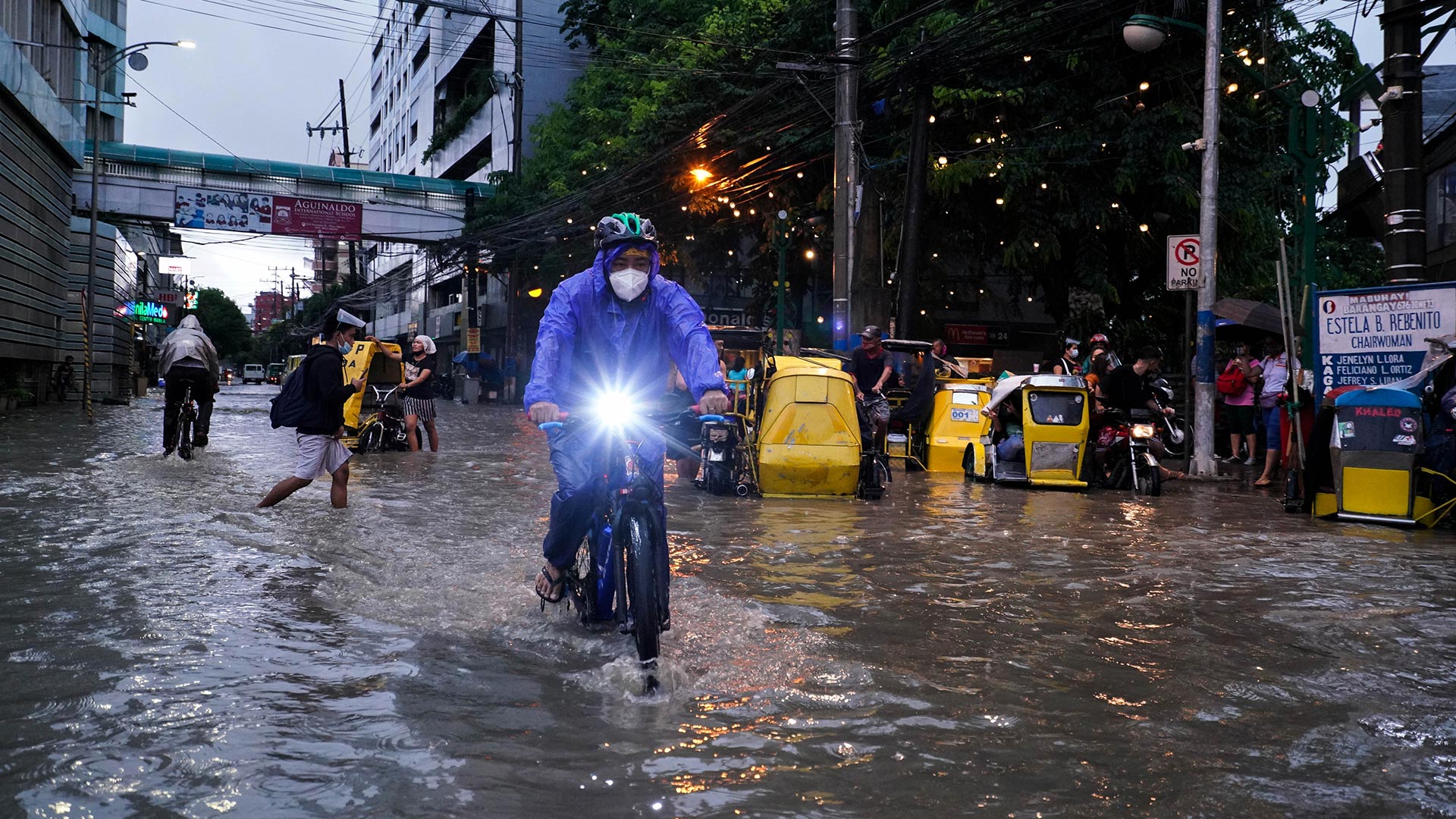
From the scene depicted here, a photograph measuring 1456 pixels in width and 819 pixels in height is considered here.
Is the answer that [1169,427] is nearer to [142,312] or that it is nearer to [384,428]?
[384,428]

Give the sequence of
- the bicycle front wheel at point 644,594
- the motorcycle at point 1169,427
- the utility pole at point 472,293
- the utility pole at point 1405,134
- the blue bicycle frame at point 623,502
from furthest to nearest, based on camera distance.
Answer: the utility pole at point 472,293 → the motorcycle at point 1169,427 → the utility pole at point 1405,134 → the blue bicycle frame at point 623,502 → the bicycle front wheel at point 644,594

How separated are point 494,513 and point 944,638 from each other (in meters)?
5.47

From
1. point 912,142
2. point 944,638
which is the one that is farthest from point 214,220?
point 944,638

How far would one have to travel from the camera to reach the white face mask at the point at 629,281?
515 centimetres

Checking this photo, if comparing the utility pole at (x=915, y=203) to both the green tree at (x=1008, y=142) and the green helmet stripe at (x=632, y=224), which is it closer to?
the green tree at (x=1008, y=142)

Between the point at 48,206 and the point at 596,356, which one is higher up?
the point at 48,206

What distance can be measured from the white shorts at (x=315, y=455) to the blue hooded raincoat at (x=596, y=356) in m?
4.43

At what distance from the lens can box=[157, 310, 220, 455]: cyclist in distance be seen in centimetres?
1412

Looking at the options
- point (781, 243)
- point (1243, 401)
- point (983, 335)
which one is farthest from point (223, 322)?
point (1243, 401)

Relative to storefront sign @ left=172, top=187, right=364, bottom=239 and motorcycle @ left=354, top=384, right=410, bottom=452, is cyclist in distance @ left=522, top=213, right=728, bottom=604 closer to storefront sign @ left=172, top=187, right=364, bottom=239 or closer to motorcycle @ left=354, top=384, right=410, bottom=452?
motorcycle @ left=354, top=384, right=410, bottom=452

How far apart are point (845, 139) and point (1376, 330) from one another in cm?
1071

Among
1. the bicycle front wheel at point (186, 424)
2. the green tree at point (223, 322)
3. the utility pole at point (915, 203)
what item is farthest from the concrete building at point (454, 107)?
the bicycle front wheel at point (186, 424)

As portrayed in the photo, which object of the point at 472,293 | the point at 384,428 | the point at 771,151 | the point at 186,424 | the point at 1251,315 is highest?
the point at 771,151

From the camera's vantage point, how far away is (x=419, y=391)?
683 inches
